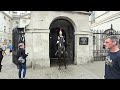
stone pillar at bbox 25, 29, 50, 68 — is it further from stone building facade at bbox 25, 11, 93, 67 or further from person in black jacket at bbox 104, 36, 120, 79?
person in black jacket at bbox 104, 36, 120, 79

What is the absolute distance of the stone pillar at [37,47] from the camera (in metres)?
11.3

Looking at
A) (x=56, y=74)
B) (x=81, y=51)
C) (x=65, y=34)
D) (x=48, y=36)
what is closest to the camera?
(x=56, y=74)

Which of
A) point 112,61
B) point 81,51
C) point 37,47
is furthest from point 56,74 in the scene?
point 112,61

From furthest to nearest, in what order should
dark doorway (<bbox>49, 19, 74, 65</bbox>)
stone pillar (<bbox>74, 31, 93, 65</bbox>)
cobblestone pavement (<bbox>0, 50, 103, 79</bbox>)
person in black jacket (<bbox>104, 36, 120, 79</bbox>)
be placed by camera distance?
dark doorway (<bbox>49, 19, 74, 65</bbox>), stone pillar (<bbox>74, 31, 93, 65</bbox>), cobblestone pavement (<bbox>0, 50, 103, 79</bbox>), person in black jacket (<bbox>104, 36, 120, 79</bbox>)

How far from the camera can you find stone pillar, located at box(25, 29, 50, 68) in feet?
37.0

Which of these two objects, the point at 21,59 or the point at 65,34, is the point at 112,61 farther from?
the point at 65,34

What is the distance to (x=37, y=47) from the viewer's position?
37.1ft

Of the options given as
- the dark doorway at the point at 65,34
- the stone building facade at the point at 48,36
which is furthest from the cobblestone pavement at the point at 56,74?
the dark doorway at the point at 65,34

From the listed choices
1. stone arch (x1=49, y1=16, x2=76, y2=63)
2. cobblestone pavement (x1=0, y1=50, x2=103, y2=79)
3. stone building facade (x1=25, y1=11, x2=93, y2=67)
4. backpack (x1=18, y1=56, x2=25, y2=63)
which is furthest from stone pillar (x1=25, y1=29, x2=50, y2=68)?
backpack (x1=18, y1=56, x2=25, y2=63)

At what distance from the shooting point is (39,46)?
11344 millimetres

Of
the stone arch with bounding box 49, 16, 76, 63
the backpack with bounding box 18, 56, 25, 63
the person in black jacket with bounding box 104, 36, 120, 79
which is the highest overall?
the stone arch with bounding box 49, 16, 76, 63
